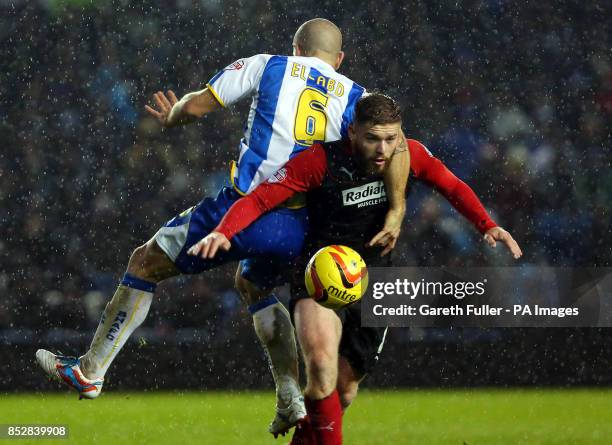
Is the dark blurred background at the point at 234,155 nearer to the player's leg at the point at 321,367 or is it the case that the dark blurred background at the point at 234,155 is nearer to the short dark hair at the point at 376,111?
the player's leg at the point at 321,367

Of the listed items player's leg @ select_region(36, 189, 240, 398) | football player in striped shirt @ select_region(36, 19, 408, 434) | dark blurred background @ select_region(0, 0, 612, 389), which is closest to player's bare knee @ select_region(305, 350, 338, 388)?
football player in striped shirt @ select_region(36, 19, 408, 434)

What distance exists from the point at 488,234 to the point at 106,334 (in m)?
1.70

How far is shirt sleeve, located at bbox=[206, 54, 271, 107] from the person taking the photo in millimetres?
4934

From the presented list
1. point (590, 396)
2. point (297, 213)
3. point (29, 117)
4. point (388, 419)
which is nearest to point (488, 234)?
point (297, 213)

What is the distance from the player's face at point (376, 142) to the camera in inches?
179

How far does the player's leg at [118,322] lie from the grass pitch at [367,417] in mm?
739

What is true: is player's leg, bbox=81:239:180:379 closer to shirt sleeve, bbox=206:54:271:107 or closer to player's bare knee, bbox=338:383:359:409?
shirt sleeve, bbox=206:54:271:107

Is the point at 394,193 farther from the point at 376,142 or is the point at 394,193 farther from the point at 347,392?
the point at 347,392

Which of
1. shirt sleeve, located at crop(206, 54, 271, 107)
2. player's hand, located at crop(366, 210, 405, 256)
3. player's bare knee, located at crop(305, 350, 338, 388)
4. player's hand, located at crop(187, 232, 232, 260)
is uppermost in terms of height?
shirt sleeve, located at crop(206, 54, 271, 107)

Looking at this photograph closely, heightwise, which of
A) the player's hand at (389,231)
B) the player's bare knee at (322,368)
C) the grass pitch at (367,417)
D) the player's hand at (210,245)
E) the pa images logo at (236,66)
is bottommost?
→ the grass pitch at (367,417)

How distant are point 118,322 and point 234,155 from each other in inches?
205

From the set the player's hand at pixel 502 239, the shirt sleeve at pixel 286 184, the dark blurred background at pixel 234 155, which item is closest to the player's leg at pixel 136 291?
the shirt sleeve at pixel 286 184

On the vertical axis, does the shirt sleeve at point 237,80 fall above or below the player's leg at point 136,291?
above

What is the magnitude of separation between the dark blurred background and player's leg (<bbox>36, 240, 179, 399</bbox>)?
13.2 feet
